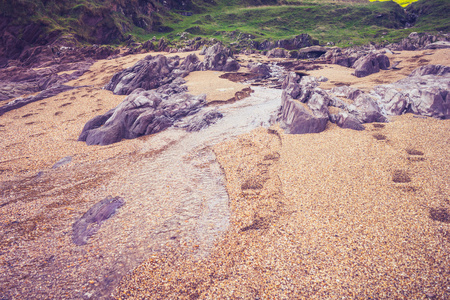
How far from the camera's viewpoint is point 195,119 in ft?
63.3

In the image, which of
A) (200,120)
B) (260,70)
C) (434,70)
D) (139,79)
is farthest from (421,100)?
(139,79)

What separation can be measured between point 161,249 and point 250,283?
135 inches

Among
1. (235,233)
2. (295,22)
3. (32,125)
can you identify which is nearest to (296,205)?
(235,233)

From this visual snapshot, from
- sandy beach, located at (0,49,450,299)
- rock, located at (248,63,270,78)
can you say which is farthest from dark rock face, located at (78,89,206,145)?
rock, located at (248,63,270,78)

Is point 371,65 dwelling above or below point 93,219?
above

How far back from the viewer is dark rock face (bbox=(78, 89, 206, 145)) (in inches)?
656

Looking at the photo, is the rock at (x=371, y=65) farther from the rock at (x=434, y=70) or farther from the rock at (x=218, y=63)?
the rock at (x=218, y=63)

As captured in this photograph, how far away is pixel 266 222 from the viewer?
844cm

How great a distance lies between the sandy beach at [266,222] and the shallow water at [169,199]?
0.08m

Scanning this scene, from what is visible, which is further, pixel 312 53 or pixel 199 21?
pixel 199 21

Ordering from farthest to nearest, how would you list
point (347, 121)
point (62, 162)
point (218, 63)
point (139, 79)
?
1. point (218, 63)
2. point (139, 79)
3. point (347, 121)
4. point (62, 162)

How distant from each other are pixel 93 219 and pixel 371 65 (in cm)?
3928

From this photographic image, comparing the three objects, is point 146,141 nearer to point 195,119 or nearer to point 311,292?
point 195,119

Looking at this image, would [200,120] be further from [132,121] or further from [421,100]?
[421,100]
